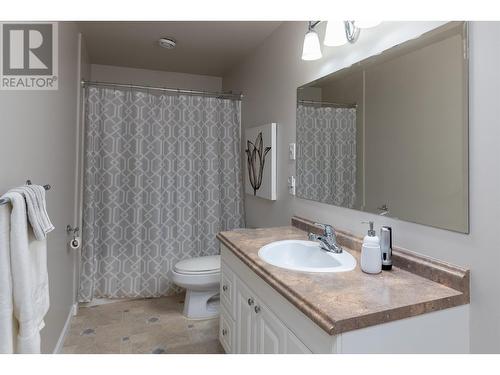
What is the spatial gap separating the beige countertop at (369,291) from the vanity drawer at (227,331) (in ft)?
1.83

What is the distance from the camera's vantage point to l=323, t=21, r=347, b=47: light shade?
153cm

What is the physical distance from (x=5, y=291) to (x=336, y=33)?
67.3 inches

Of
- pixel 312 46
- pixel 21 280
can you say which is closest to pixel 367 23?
pixel 312 46

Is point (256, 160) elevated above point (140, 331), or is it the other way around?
point (256, 160)

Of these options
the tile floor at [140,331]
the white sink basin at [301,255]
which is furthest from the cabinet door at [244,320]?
the tile floor at [140,331]

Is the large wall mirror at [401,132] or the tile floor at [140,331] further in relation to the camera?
the tile floor at [140,331]

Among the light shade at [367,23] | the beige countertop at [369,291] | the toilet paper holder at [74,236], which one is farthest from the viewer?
the toilet paper holder at [74,236]

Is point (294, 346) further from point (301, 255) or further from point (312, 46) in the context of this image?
point (312, 46)

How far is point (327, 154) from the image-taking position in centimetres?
179

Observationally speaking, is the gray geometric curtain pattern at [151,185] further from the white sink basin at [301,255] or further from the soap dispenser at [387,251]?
the soap dispenser at [387,251]

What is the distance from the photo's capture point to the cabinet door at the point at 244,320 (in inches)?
54.8

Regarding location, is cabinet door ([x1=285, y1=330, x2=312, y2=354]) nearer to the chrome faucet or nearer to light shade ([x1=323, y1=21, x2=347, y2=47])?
the chrome faucet

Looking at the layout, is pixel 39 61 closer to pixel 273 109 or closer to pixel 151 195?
pixel 151 195

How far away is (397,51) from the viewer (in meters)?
1.29
